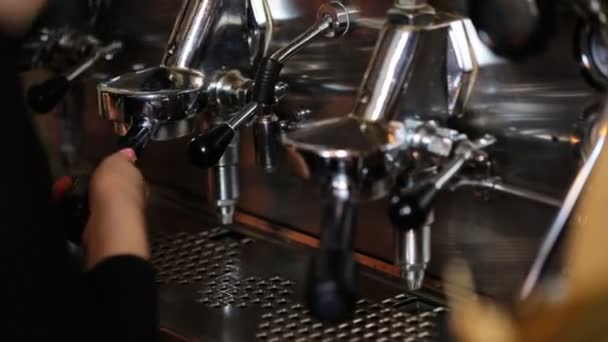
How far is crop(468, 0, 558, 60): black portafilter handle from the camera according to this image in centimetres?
74

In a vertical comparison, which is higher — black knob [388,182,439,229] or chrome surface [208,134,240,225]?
black knob [388,182,439,229]

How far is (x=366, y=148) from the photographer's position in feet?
2.16

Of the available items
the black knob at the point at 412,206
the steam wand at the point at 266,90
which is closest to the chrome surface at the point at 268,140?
the steam wand at the point at 266,90

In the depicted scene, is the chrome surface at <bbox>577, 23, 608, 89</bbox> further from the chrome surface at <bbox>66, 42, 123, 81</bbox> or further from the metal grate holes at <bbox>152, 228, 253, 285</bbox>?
the chrome surface at <bbox>66, 42, 123, 81</bbox>

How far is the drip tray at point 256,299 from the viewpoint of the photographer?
2.74 ft

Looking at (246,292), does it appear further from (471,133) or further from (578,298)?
(578,298)

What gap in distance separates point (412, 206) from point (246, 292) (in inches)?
11.5

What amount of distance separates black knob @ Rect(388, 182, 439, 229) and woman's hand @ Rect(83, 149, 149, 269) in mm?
177

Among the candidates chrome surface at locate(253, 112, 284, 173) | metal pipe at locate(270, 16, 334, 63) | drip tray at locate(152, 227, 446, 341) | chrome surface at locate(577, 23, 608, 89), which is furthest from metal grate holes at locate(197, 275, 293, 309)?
chrome surface at locate(577, 23, 608, 89)

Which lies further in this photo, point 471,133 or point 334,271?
point 471,133

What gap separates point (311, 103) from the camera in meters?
0.95

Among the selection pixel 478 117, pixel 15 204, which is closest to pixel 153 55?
pixel 478 117

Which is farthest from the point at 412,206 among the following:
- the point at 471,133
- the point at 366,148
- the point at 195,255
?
the point at 195,255

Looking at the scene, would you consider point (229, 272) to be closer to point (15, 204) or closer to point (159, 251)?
point (159, 251)
